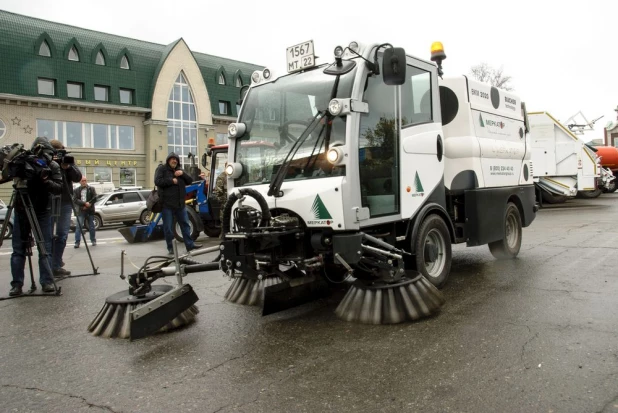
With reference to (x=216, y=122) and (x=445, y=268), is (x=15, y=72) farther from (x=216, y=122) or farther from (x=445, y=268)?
(x=445, y=268)

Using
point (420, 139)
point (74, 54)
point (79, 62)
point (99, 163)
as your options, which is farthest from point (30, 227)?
point (74, 54)

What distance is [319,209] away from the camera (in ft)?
14.9

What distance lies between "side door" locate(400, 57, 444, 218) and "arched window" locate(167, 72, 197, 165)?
36.6 metres

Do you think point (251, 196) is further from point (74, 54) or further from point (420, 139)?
point (74, 54)

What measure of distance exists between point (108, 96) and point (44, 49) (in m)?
5.29

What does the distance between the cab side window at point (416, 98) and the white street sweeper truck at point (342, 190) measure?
13 millimetres

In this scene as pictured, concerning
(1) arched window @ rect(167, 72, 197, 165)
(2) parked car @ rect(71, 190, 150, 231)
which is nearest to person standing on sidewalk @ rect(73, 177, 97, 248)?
(2) parked car @ rect(71, 190, 150, 231)

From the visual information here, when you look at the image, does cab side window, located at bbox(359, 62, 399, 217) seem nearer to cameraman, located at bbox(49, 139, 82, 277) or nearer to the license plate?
the license plate

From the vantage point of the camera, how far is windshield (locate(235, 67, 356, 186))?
184 inches

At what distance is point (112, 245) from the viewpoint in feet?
41.9

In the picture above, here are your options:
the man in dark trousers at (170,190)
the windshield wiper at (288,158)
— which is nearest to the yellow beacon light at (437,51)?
the windshield wiper at (288,158)

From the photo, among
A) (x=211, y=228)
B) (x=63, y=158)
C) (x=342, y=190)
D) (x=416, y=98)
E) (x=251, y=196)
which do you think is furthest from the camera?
(x=211, y=228)

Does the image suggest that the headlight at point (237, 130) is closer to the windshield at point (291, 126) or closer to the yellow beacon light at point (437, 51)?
the windshield at point (291, 126)

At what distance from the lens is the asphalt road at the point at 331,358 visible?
306cm
